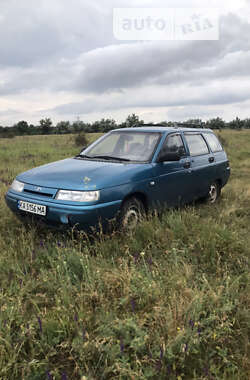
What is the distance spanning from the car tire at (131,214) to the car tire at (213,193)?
2.40m

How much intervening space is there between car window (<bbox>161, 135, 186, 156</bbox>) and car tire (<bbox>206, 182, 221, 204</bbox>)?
50.8 inches

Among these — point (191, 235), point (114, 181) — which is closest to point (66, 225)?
point (114, 181)

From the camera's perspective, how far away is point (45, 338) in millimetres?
1975

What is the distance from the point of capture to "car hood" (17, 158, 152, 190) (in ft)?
11.3

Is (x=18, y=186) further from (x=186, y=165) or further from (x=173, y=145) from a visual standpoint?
(x=186, y=165)

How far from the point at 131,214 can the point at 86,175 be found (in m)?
0.81

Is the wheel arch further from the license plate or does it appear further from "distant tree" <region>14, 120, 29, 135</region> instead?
"distant tree" <region>14, 120, 29, 135</region>

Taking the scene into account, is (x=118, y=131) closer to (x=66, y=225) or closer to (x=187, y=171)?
(x=187, y=171)

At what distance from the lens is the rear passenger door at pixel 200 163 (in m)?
5.27

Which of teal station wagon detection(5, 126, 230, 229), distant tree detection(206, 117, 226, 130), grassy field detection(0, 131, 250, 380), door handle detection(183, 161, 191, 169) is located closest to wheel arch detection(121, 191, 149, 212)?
teal station wagon detection(5, 126, 230, 229)

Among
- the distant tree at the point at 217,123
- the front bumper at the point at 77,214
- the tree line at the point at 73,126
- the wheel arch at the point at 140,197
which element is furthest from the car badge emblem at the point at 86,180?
the distant tree at the point at 217,123

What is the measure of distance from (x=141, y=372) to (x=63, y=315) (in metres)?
0.70

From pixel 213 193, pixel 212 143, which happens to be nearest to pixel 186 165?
pixel 213 193

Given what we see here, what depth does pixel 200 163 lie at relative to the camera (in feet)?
17.9
